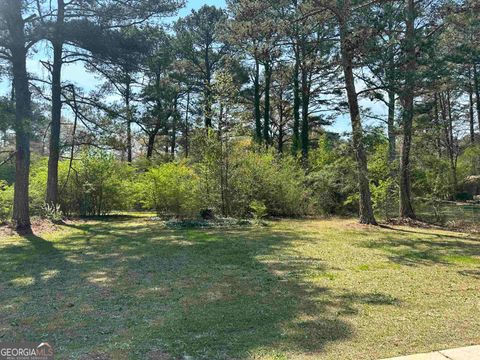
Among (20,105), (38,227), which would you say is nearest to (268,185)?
(38,227)

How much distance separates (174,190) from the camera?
41.8 ft

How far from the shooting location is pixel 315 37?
1122 centimetres

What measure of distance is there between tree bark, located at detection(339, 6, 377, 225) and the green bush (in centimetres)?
513

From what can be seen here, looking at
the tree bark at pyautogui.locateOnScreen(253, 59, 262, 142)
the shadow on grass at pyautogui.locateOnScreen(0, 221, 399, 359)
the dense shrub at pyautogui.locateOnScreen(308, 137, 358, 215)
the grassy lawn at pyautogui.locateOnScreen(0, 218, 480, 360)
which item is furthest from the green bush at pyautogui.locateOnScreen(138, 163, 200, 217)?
the tree bark at pyautogui.locateOnScreen(253, 59, 262, 142)

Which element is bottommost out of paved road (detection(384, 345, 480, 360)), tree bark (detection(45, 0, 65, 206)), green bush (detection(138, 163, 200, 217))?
paved road (detection(384, 345, 480, 360))

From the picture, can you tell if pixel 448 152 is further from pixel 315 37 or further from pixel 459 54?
pixel 315 37

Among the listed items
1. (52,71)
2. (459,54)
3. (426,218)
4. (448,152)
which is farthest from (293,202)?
(448,152)

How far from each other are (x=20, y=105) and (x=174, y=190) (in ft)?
17.3

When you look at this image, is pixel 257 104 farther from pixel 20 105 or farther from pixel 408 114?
pixel 20 105

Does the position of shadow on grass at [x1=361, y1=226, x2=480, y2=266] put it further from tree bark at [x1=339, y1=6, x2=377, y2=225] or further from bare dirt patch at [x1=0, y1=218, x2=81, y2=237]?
bare dirt patch at [x1=0, y1=218, x2=81, y2=237]

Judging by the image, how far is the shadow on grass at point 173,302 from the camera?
2971 millimetres

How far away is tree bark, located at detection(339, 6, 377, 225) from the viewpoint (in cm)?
990

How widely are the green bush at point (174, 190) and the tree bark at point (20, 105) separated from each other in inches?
170

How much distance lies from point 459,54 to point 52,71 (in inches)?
494
